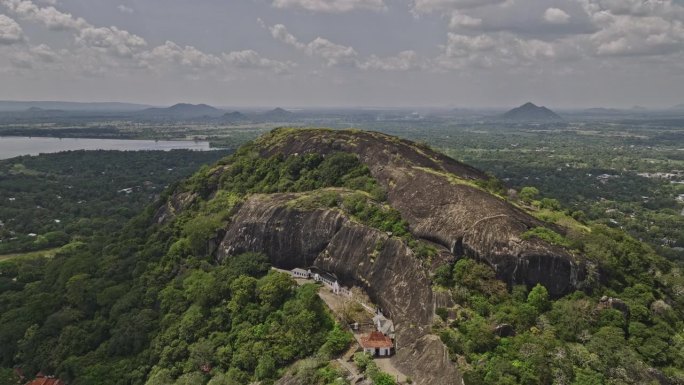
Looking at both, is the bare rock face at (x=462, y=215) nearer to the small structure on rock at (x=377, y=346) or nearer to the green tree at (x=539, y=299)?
the green tree at (x=539, y=299)

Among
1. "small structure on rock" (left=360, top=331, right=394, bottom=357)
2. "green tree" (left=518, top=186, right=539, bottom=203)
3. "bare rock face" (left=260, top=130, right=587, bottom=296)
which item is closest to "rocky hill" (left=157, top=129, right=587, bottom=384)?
"bare rock face" (left=260, top=130, right=587, bottom=296)

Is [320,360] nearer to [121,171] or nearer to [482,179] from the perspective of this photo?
[482,179]

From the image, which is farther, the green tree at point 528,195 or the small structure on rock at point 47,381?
the green tree at point 528,195

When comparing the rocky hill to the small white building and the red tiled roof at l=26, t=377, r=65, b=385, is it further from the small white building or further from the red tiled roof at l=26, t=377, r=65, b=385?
the red tiled roof at l=26, t=377, r=65, b=385

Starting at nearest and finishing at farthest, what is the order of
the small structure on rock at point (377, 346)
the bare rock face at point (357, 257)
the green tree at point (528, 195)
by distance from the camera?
the bare rock face at point (357, 257)
the small structure on rock at point (377, 346)
the green tree at point (528, 195)

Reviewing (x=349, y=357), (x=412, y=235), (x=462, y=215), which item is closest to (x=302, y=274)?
(x=412, y=235)

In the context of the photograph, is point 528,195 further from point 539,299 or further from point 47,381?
point 47,381

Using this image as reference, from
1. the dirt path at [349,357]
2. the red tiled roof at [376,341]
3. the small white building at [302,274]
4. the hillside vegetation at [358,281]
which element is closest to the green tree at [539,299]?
the hillside vegetation at [358,281]
